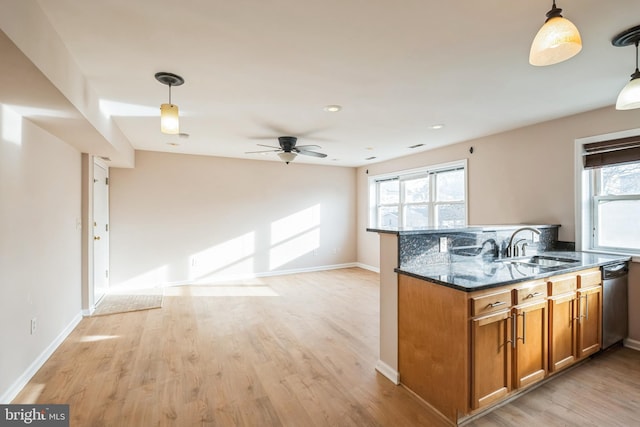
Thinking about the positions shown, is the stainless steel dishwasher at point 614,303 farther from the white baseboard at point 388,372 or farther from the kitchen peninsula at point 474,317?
the white baseboard at point 388,372

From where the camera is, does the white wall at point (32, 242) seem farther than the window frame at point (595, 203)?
No

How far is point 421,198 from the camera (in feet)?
18.6

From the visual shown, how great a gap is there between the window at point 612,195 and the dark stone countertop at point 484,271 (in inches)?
12.4

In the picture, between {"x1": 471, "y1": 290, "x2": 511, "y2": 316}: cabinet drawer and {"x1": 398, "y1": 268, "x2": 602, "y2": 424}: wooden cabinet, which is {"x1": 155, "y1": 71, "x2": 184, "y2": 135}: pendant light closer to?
{"x1": 398, "y1": 268, "x2": 602, "y2": 424}: wooden cabinet

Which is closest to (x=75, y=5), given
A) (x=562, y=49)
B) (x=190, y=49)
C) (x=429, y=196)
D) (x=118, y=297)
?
(x=190, y=49)

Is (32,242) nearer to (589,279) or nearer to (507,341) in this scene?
(507,341)

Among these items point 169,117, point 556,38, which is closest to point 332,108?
point 169,117

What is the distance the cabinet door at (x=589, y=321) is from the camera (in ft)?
8.21

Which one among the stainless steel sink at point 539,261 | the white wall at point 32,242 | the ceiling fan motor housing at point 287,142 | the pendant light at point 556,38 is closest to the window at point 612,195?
the stainless steel sink at point 539,261

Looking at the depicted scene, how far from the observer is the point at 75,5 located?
157cm

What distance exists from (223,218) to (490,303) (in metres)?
4.95

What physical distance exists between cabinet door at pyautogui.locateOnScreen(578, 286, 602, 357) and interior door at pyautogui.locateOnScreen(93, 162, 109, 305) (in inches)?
219

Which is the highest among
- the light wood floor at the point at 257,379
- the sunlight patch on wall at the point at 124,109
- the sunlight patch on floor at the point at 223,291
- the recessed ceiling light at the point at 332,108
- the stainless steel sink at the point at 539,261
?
the recessed ceiling light at the point at 332,108

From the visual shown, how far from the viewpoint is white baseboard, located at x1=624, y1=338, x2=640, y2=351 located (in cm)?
289
